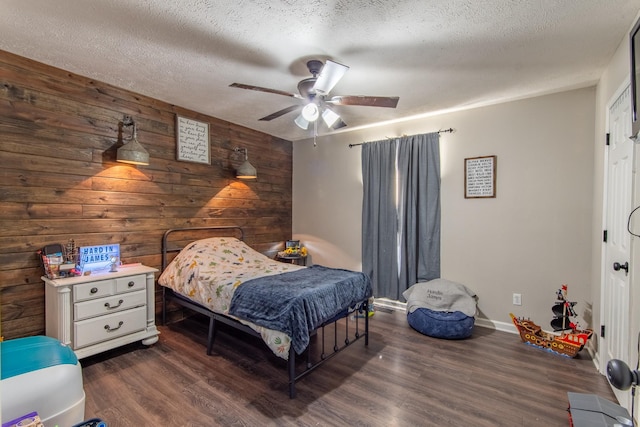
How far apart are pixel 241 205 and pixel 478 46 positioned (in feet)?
10.7

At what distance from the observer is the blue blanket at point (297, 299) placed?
7.47ft

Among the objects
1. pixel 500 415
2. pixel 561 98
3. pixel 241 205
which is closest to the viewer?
pixel 500 415

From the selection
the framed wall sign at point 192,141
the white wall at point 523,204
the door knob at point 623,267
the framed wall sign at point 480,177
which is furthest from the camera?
the framed wall sign at point 192,141

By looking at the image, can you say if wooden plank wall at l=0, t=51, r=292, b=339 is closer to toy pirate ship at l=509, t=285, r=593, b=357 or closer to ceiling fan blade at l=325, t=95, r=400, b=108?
ceiling fan blade at l=325, t=95, r=400, b=108

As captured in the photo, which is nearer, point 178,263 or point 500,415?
point 500,415

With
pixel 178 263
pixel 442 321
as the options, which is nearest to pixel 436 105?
pixel 442 321

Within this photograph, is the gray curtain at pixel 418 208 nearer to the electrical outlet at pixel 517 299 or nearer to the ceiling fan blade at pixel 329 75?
the electrical outlet at pixel 517 299

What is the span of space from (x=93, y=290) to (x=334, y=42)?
275 cm

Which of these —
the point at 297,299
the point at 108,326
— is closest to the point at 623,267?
the point at 297,299

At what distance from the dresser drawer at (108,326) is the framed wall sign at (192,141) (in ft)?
5.73

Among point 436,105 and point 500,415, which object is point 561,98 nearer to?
point 436,105

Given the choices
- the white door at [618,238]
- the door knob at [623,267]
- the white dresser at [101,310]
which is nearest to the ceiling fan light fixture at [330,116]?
the white door at [618,238]

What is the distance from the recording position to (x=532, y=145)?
3.29 meters

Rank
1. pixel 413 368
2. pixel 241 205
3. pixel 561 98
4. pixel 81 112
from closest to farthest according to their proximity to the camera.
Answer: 1. pixel 413 368
2. pixel 81 112
3. pixel 561 98
4. pixel 241 205
